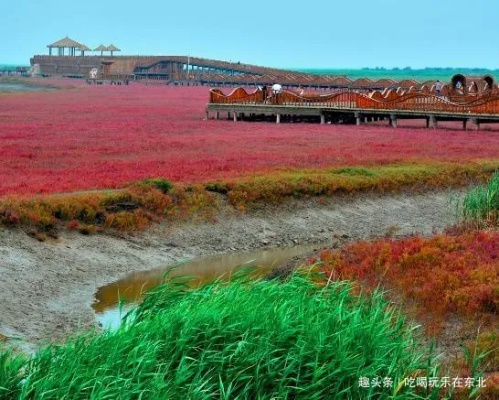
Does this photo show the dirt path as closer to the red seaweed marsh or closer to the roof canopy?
the red seaweed marsh

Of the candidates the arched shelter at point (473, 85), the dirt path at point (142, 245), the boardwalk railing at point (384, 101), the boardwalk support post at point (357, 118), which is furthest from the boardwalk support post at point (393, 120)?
the dirt path at point (142, 245)

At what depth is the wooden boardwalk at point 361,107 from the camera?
43.1 m

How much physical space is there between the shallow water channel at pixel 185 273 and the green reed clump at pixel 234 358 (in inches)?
169

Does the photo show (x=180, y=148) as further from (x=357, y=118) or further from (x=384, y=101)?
(x=357, y=118)

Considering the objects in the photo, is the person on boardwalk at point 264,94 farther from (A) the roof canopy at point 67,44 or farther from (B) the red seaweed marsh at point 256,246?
(A) the roof canopy at point 67,44

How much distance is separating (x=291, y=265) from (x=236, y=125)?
2941cm

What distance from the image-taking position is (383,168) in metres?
28.9

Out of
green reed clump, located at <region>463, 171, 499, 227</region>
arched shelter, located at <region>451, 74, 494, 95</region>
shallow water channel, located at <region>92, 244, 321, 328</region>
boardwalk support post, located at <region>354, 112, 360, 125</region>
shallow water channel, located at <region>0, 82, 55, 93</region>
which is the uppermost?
arched shelter, located at <region>451, 74, 494, 95</region>

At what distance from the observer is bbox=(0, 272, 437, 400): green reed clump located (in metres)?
9.33

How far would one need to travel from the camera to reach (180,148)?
34.5m

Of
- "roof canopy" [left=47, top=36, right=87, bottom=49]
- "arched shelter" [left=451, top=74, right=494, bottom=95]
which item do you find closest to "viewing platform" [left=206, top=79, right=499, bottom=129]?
"arched shelter" [left=451, top=74, right=494, bottom=95]

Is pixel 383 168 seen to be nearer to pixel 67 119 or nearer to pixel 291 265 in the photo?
pixel 291 265

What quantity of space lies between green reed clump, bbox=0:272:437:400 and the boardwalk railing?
107 feet

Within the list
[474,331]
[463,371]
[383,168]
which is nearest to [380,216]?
[383,168]
